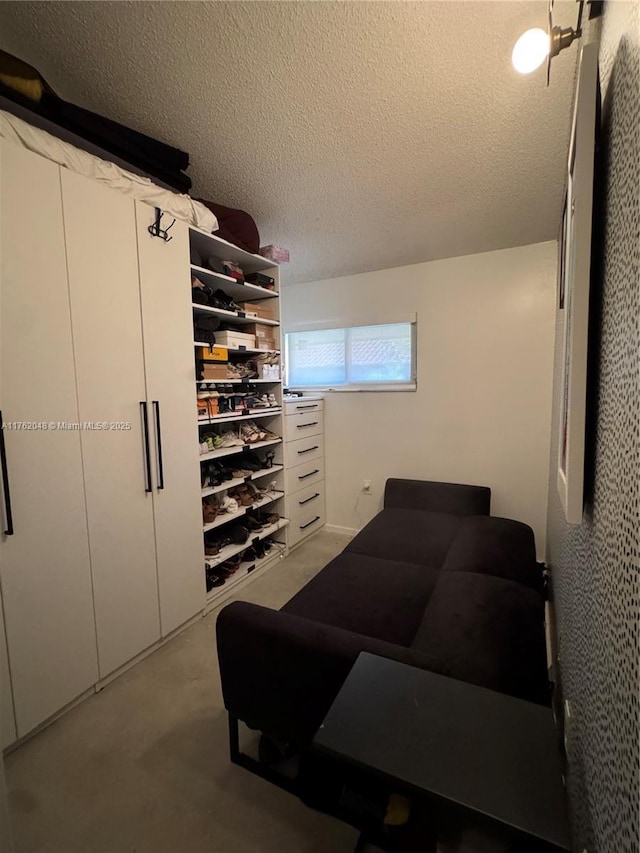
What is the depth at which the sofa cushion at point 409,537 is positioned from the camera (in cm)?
218

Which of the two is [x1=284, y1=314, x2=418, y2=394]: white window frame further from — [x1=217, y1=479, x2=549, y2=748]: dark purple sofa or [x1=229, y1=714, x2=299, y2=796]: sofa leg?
[x1=229, y1=714, x2=299, y2=796]: sofa leg

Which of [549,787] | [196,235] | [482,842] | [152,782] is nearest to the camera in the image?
[549,787]

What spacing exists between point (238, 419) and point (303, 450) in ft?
2.67

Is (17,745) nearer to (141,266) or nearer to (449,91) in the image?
(141,266)

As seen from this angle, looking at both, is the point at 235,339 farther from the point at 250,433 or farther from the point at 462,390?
the point at 462,390

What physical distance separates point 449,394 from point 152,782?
9.44 feet

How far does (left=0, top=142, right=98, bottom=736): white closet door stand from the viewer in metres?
1.30

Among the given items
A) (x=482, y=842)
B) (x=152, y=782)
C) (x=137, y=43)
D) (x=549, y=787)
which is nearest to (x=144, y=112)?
(x=137, y=43)

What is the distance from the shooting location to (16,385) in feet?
4.32

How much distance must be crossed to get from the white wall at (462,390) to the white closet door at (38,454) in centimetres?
236

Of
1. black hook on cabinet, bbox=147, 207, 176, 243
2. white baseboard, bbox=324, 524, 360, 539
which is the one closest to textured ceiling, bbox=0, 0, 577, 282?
black hook on cabinet, bbox=147, 207, 176, 243

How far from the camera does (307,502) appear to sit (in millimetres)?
3297

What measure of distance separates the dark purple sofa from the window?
139 cm

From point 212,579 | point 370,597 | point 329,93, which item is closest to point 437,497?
point 370,597
